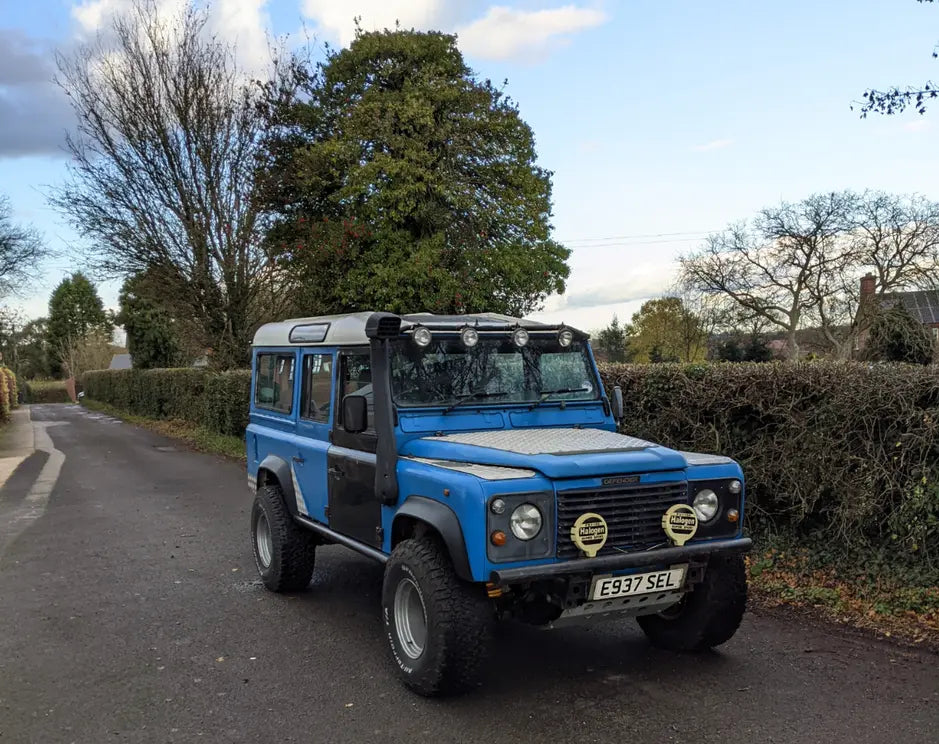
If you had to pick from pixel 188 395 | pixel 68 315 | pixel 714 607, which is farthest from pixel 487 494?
pixel 68 315

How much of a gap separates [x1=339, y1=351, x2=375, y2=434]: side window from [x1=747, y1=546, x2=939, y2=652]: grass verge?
324 cm

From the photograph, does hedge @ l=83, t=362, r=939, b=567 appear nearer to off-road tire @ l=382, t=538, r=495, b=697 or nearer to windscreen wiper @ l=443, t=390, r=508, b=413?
windscreen wiper @ l=443, t=390, r=508, b=413

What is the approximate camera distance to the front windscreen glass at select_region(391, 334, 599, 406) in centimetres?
510

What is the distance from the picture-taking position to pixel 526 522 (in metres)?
4.02

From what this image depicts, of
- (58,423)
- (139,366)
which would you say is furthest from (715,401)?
(139,366)

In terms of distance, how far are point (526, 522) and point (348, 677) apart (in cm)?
161

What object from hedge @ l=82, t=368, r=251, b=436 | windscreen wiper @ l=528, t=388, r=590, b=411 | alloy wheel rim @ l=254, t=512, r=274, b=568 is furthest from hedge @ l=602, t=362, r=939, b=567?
hedge @ l=82, t=368, r=251, b=436

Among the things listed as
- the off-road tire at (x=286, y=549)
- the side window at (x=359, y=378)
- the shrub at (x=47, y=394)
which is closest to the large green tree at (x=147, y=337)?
the off-road tire at (x=286, y=549)

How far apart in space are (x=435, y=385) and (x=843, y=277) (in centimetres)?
3863

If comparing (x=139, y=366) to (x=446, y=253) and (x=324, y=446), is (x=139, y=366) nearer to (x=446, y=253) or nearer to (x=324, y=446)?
(x=446, y=253)

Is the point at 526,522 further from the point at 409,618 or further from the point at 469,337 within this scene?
the point at 469,337

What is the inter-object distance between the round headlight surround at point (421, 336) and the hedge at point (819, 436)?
3.17 metres

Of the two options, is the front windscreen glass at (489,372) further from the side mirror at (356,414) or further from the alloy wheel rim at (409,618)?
the alloy wheel rim at (409,618)

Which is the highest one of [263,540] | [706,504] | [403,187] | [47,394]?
[403,187]
